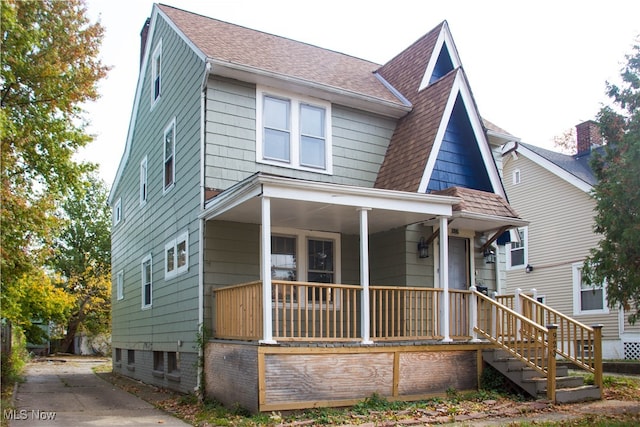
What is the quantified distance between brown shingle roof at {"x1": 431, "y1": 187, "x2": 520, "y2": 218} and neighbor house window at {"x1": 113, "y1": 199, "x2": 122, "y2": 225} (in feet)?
41.5

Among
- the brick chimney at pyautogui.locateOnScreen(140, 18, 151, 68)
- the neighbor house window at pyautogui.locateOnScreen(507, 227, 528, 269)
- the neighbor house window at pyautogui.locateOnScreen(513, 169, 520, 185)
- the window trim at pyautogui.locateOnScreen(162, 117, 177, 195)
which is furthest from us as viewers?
the neighbor house window at pyautogui.locateOnScreen(513, 169, 520, 185)

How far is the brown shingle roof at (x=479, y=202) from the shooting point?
12.2 meters

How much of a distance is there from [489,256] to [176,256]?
274 inches

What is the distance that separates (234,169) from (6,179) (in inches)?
202

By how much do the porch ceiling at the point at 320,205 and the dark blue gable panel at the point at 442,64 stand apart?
466 centimetres

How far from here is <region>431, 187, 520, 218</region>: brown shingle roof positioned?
12.2 meters

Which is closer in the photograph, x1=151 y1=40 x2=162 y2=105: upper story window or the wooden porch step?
the wooden porch step

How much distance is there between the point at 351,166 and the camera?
13719 mm

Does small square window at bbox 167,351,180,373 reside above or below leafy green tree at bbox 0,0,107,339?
below

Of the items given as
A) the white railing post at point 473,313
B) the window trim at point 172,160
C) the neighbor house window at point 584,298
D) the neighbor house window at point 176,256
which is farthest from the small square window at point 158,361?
the neighbor house window at point 584,298

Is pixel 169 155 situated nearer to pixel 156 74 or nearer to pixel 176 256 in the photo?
pixel 176 256

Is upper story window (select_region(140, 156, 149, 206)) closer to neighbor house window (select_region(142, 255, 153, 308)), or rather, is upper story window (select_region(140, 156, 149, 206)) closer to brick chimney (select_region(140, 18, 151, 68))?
neighbor house window (select_region(142, 255, 153, 308))

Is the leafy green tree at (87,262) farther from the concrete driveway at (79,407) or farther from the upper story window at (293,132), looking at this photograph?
the upper story window at (293,132)

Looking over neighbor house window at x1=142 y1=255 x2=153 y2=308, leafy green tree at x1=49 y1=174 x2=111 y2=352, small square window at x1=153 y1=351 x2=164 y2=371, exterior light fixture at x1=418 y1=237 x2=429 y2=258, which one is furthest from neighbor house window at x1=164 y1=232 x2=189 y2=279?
leafy green tree at x1=49 y1=174 x2=111 y2=352
